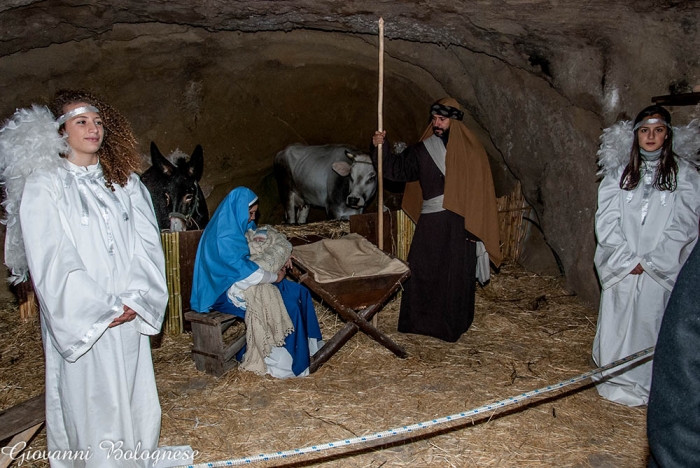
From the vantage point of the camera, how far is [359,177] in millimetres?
8242

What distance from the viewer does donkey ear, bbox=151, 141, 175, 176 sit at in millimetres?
6289

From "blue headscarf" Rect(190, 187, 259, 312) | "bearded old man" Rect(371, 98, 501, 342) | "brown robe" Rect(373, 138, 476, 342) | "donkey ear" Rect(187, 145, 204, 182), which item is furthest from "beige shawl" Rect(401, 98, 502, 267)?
"donkey ear" Rect(187, 145, 204, 182)

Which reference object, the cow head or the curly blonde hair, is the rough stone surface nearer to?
the cow head

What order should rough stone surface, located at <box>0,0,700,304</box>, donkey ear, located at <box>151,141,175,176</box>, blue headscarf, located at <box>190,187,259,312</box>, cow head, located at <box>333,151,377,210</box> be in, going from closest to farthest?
blue headscarf, located at <box>190,187,259,312</box>, rough stone surface, located at <box>0,0,700,304</box>, donkey ear, located at <box>151,141,175,176</box>, cow head, located at <box>333,151,377,210</box>

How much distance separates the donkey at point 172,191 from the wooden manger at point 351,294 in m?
1.86

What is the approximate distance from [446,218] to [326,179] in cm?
372

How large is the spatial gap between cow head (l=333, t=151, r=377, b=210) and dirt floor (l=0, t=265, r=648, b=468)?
2.53 meters

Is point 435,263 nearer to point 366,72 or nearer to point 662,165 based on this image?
point 662,165

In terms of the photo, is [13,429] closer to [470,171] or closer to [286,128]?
[470,171]

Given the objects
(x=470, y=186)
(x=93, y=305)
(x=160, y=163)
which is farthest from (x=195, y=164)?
(x=93, y=305)

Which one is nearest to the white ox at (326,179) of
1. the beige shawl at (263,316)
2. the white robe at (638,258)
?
the beige shawl at (263,316)

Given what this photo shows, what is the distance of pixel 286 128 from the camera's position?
9469mm

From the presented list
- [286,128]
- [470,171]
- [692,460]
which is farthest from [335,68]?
[692,460]

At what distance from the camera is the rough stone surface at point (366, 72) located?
18.2 ft
